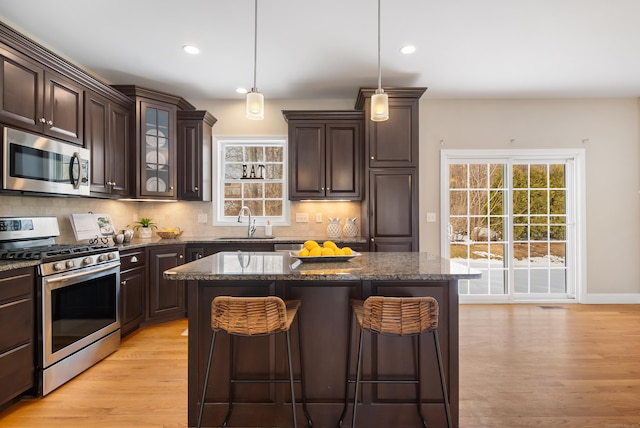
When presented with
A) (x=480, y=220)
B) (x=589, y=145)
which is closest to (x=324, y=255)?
(x=480, y=220)

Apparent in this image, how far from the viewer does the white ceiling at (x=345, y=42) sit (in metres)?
2.67

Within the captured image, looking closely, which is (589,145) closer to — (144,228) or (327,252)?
(327,252)

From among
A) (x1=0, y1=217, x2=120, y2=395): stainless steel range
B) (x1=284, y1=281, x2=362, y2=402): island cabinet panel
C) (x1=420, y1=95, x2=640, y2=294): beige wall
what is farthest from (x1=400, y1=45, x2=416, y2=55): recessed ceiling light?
(x1=0, y1=217, x2=120, y2=395): stainless steel range

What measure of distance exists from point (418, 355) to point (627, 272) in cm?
444

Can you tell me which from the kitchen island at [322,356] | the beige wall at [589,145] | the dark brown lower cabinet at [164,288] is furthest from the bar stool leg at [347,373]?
the beige wall at [589,145]

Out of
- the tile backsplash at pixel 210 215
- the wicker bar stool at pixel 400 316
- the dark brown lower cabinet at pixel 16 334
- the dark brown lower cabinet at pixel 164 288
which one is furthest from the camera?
the tile backsplash at pixel 210 215

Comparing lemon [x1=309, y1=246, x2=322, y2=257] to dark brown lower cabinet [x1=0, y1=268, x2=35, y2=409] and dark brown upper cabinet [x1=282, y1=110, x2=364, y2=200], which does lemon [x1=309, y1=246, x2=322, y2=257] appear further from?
dark brown upper cabinet [x1=282, y1=110, x2=364, y2=200]

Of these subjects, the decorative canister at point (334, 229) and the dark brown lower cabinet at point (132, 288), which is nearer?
the dark brown lower cabinet at point (132, 288)

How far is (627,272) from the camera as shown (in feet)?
15.2

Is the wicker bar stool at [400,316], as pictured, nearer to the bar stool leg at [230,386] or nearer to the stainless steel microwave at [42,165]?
the bar stool leg at [230,386]

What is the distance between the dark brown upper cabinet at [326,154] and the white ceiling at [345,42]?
1.34 feet

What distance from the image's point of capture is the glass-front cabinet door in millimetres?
3910

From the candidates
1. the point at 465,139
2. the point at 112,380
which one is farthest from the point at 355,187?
the point at 112,380

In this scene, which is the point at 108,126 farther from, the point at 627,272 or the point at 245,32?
the point at 627,272
